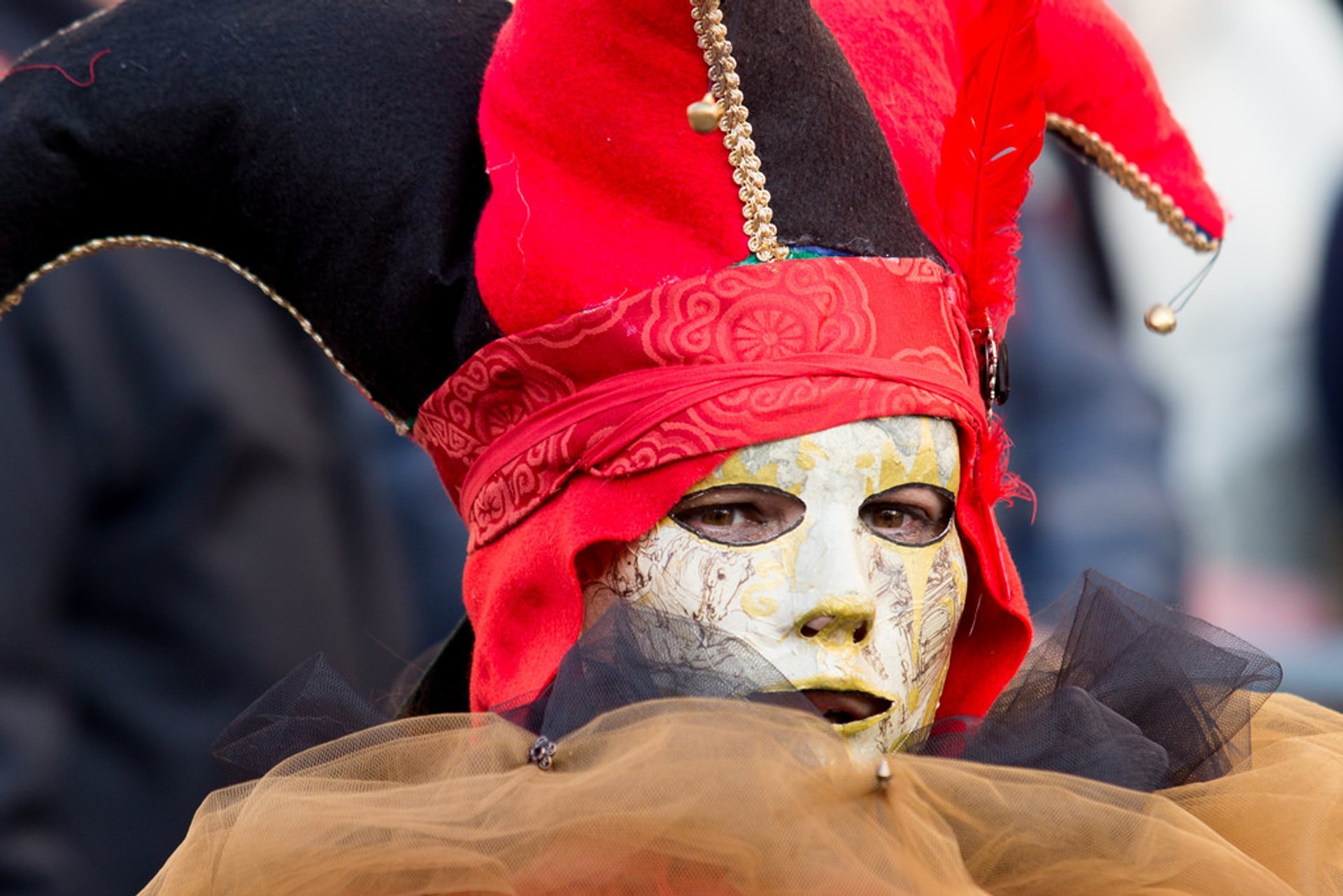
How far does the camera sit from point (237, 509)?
106 inches

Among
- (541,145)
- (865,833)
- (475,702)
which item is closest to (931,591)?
(865,833)

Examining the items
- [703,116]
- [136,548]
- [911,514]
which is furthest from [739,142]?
[136,548]

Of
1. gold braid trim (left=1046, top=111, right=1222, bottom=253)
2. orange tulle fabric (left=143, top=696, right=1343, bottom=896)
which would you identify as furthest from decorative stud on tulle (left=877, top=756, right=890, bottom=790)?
gold braid trim (left=1046, top=111, right=1222, bottom=253)

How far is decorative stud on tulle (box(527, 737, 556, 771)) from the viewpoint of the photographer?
1.46m

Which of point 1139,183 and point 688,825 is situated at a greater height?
point 1139,183

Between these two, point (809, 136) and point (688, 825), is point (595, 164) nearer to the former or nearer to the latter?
point (809, 136)

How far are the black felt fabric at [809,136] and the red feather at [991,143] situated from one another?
10 cm

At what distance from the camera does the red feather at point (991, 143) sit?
5.62ft

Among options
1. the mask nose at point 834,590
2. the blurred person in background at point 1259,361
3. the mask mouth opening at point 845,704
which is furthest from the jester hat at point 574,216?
the blurred person in background at point 1259,361

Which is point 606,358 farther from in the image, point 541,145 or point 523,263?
point 541,145

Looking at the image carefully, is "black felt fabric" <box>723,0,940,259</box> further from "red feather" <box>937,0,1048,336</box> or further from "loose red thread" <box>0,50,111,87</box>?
"loose red thread" <box>0,50,111,87</box>

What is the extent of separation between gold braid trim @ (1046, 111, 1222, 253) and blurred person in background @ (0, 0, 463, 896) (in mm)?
1392

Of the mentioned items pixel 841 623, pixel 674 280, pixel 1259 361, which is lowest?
pixel 1259 361

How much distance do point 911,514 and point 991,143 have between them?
1.34 feet
